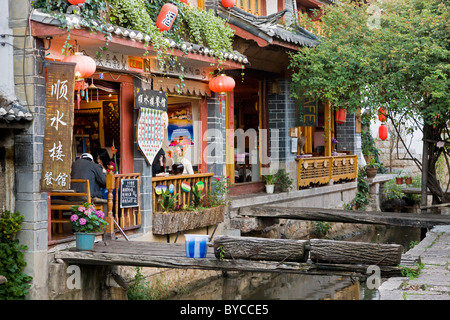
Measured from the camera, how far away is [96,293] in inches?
374

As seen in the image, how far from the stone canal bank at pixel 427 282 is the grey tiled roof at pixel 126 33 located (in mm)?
4965

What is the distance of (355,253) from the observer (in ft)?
25.1

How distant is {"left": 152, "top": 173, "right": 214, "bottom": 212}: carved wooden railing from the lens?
11.3 metres

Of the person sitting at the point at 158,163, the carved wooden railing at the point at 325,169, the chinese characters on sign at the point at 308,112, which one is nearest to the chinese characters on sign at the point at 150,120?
the person sitting at the point at 158,163

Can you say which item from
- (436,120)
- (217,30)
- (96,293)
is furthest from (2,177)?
(436,120)

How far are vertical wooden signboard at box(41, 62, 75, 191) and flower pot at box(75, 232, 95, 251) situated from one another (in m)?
0.78

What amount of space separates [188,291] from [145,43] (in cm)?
438

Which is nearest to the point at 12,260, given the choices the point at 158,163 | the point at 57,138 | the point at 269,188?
the point at 57,138

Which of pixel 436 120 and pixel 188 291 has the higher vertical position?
pixel 436 120

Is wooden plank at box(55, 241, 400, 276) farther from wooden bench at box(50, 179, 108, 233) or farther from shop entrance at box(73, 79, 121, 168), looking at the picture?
shop entrance at box(73, 79, 121, 168)

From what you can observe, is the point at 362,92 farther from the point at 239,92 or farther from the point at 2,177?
the point at 2,177

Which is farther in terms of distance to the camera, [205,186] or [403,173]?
[403,173]

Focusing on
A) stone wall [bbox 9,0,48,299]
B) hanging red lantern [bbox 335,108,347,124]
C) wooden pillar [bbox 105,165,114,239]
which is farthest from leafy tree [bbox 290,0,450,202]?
stone wall [bbox 9,0,48,299]

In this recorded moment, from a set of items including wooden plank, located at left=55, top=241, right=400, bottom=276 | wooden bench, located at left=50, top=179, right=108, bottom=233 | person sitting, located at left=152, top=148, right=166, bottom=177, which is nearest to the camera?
wooden plank, located at left=55, top=241, right=400, bottom=276
